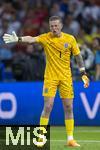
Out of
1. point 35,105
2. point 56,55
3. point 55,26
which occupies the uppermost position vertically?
point 55,26

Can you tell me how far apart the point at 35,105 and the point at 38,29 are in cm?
467

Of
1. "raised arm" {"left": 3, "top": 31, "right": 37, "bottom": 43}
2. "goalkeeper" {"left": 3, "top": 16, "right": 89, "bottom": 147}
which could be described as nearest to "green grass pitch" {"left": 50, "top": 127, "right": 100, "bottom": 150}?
"goalkeeper" {"left": 3, "top": 16, "right": 89, "bottom": 147}

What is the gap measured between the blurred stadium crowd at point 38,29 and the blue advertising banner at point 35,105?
1.21 m

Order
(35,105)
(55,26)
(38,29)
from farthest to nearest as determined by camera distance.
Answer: (38,29) → (35,105) → (55,26)

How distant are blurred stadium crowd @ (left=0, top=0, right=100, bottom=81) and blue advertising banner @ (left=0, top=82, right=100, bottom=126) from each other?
121cm

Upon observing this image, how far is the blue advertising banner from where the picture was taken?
17906 millimetres

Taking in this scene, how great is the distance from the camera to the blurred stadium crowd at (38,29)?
19.3 metres

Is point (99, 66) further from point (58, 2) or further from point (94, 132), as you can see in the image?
point (58, 2)

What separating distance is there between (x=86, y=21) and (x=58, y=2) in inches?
52.4

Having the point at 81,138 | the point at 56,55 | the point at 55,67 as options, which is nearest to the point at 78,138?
the point at 81,138

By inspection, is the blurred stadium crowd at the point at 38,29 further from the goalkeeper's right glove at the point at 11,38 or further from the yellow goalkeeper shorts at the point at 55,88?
the goalkeeper's right glove at the point at 11,38

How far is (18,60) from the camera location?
66.3 feet

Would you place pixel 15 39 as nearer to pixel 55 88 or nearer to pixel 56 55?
pixel 56 55

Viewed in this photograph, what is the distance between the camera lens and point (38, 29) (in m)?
22.2
